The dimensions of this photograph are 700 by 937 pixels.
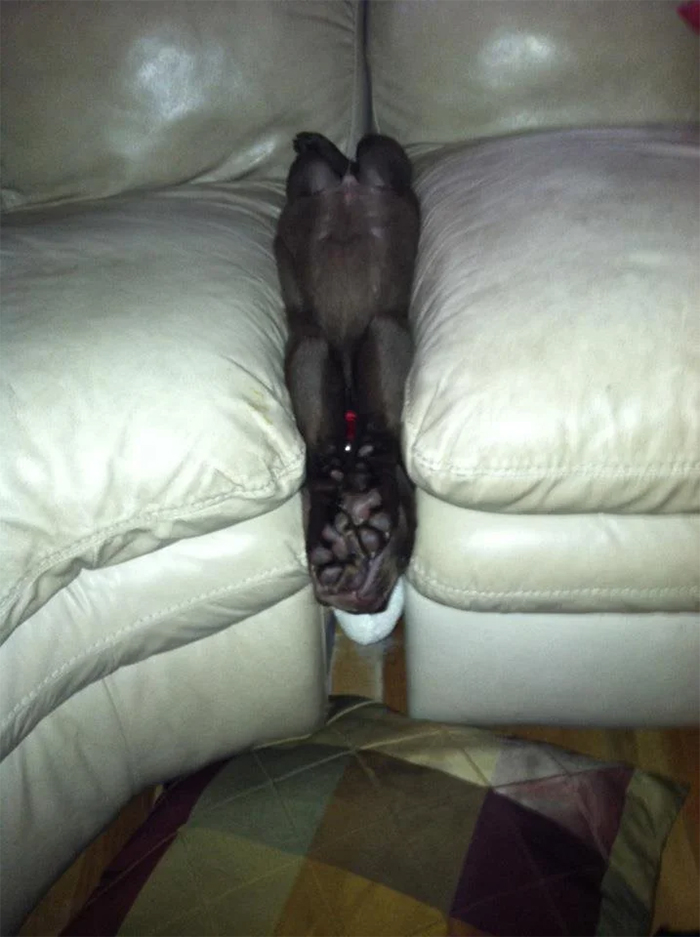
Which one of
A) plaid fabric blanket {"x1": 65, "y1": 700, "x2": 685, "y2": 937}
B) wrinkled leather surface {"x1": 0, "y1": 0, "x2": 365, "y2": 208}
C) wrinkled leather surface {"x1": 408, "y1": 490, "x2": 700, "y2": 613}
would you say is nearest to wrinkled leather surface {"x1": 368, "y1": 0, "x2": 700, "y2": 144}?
wrinkled leather surface {"x1": 0, "y1": 0, "x2": 365, "y2": 208}

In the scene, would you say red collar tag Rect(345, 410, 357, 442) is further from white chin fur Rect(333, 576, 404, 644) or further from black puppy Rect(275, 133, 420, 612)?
white chin fur Rect(333, 576, 404, 644)

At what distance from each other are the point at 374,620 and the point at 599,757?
399mm

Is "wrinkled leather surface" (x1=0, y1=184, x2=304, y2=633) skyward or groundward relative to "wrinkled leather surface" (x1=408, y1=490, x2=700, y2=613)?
skyward

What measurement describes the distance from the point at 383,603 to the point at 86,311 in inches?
19.5

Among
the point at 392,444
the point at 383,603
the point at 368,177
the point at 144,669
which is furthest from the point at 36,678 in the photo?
the point at 368,177

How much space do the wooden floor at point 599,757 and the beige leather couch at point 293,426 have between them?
97mm

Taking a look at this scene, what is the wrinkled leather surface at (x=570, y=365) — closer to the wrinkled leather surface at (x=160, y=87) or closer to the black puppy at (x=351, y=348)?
the black puppy at (x=351, y=348)

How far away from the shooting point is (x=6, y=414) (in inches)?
32.1

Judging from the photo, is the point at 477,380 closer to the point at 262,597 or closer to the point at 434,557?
the point at 434,557

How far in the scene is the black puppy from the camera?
95 centimetres

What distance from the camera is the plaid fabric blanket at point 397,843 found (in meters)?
0.89

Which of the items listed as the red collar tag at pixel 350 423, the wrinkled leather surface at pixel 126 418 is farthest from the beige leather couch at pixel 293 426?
the red collar tag at pixel 350 423

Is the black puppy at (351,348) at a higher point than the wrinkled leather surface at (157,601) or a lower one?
higher

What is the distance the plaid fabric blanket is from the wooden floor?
6 cm
